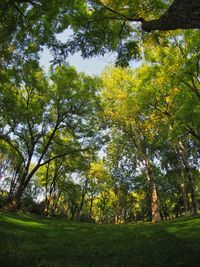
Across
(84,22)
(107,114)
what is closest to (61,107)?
(107,114)

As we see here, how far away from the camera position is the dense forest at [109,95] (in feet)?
33.8

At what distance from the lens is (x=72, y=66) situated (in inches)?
1079

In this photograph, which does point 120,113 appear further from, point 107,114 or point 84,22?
point 84,22

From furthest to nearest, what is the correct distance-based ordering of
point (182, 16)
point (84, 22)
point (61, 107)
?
point (61, 107), point (84, 22), point (182, 16)

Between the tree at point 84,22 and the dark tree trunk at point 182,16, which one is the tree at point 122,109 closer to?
the tree at point 84,22

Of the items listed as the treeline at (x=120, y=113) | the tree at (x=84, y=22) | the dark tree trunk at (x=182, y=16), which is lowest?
the dark tree trunk at (x=182, y=16)

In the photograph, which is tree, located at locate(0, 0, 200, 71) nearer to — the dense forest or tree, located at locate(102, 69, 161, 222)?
the dense forest

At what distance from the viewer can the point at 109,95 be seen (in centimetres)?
3005

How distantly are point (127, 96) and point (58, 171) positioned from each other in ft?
76.3

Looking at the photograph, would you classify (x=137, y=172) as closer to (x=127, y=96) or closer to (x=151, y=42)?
(x=127, y=96)

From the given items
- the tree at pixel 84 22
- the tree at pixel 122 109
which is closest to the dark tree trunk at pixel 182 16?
the tree at pixel 84 22

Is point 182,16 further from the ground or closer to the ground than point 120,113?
closer to the ground

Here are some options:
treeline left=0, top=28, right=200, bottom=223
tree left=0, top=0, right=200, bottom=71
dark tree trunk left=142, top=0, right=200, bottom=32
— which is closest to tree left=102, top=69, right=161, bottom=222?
treeline left=0, top=28, right=200, bottom=223

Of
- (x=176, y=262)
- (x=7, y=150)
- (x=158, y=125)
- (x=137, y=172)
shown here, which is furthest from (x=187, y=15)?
(x=137, y=172)
